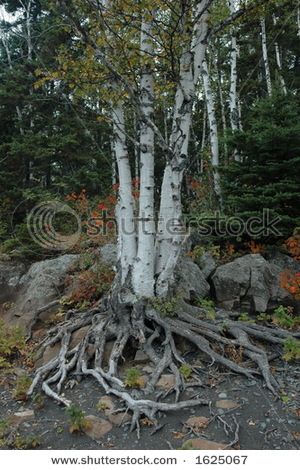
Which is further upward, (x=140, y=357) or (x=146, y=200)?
(x=146, y=200)

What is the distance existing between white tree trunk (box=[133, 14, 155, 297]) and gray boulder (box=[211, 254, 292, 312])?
1.96 meters

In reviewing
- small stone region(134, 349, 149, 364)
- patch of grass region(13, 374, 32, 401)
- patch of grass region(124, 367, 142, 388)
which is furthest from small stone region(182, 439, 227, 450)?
patch of grass region(13, 374, 32, 401)

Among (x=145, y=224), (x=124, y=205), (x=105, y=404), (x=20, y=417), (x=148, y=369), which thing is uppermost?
(x=124, y=205)

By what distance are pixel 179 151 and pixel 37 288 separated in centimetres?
406

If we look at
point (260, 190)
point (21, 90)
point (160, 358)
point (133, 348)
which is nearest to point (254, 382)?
point (160, 358)

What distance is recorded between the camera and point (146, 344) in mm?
5402

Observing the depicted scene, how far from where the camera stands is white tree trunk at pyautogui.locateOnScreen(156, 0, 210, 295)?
575cm

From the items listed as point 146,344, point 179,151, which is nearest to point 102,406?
point 146,344

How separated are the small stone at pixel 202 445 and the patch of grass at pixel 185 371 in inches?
43.7

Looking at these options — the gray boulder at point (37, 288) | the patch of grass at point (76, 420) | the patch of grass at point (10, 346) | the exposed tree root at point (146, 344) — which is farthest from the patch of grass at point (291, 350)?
the gray boulder at point (37, 288)

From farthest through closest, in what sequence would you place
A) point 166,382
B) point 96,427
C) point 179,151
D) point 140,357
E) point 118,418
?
point 179,151
point 140,357
point 166,382
point 118,418
point 96,427

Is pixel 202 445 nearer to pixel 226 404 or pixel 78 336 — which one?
pixel 226 404

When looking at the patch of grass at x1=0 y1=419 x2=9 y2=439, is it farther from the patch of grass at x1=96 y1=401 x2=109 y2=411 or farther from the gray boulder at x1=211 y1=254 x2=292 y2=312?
the gray boulder at x1=211 y1=254 x2=292 y2=312

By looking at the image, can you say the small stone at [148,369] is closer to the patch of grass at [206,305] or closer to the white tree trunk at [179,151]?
the white tree trunk at [179,151]
